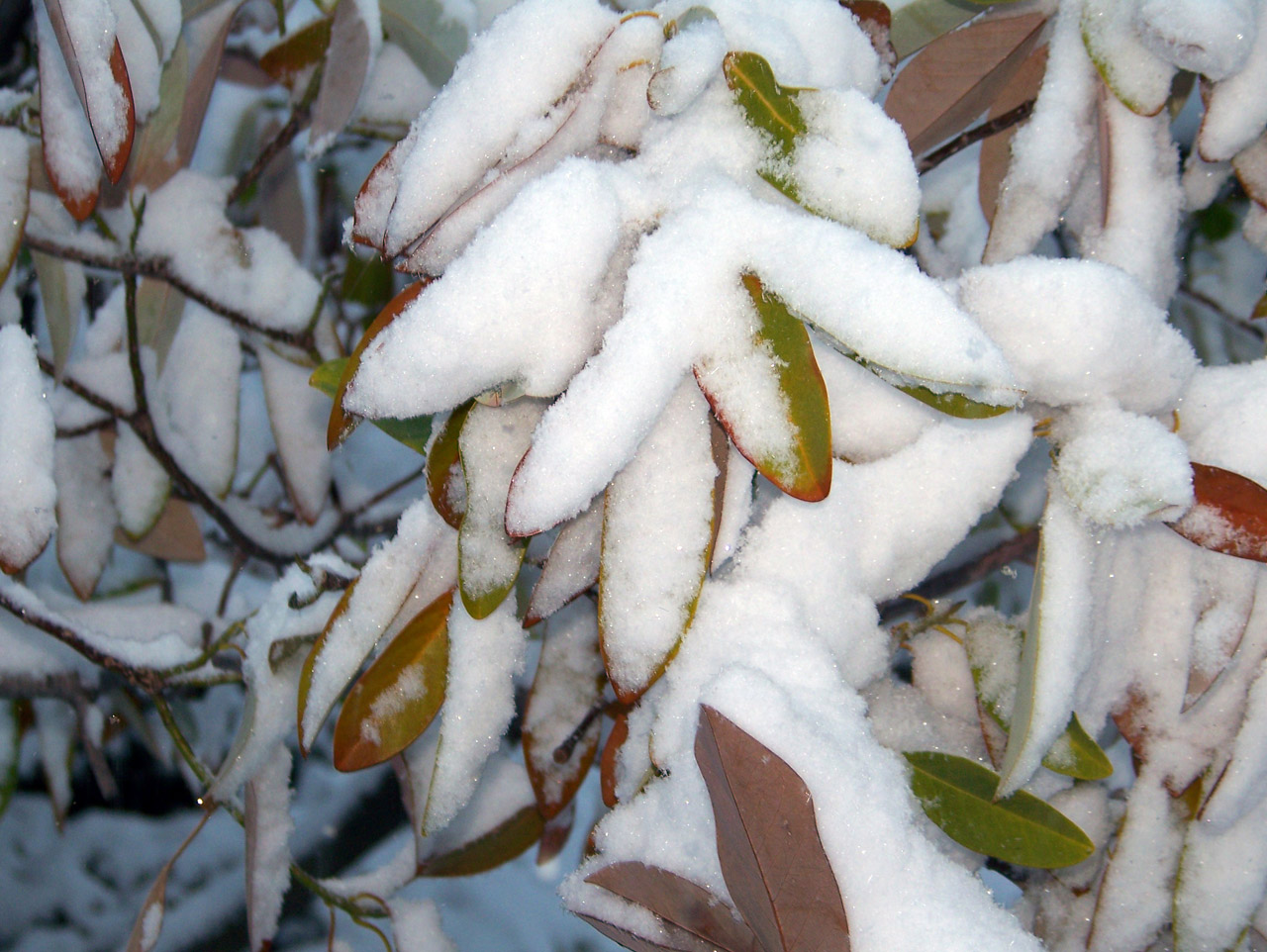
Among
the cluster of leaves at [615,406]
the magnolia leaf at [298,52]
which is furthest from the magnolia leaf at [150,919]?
the magnolia leaf at [298,52]

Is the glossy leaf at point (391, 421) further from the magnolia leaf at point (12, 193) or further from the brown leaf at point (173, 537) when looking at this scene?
the brown leaf at point (173, 537)

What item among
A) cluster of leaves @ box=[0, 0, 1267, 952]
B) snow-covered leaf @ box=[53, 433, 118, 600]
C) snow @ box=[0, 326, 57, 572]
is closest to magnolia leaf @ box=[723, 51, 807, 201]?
cluster of leaves @ box=[0, 0, 1267, 952]

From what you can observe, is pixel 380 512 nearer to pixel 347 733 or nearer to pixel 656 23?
pixel 347 733

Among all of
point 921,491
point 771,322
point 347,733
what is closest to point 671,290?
point 771,322

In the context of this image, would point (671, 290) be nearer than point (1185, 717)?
Yes

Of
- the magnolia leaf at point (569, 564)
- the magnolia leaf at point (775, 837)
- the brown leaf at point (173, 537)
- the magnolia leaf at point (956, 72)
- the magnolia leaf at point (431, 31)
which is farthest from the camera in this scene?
the brown leaf at point (173, 537)
